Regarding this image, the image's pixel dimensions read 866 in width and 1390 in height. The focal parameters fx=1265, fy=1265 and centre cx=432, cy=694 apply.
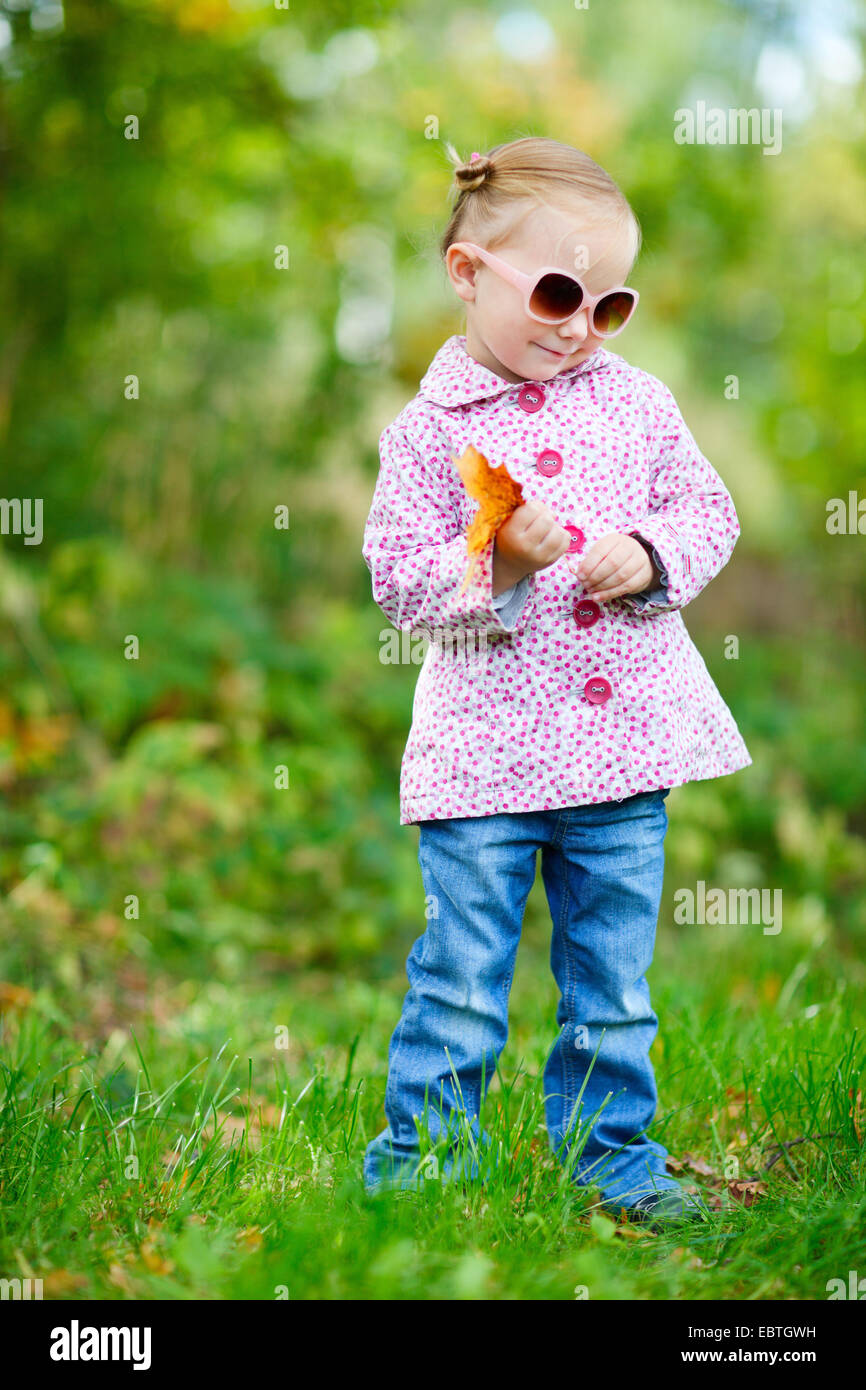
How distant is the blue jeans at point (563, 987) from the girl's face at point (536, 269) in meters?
0.74

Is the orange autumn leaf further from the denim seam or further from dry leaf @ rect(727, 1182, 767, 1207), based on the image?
dry leaf @ rect(727, 1182, 767, 1207)

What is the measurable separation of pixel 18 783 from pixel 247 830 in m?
0.85

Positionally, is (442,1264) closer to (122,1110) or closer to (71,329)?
(122,1110)

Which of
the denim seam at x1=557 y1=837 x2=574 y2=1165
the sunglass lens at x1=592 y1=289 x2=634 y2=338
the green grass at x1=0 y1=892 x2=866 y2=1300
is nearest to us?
the green grass at x1=0 y1=892 x2=866 y2=1300

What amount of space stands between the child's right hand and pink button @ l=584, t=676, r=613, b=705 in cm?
→ 26

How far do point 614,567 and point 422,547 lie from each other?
12.2 inches

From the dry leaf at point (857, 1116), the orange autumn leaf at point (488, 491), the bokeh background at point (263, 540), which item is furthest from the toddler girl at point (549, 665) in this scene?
the bokeh background at point (263, 540)

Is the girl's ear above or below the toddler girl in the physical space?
above

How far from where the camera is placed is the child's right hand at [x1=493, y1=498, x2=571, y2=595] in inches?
71.2

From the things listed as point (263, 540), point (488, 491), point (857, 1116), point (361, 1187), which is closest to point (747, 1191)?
point (857, 1116)

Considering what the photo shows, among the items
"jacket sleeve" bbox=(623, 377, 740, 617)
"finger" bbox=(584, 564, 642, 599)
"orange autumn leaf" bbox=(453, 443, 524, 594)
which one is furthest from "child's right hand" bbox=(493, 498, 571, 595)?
"jacket sleeve" bbox=(623, 377, 740, 617)

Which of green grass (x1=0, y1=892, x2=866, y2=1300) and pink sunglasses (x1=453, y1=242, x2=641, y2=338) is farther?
pink sunglasses (x1=453, y1=242, x2=641, y2=338)

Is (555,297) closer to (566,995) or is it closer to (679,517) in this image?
Result: (679,517)
